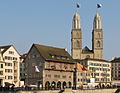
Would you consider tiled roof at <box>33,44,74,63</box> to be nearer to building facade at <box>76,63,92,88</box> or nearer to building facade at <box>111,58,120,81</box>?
building facade at <box>76,63,92,88</box>

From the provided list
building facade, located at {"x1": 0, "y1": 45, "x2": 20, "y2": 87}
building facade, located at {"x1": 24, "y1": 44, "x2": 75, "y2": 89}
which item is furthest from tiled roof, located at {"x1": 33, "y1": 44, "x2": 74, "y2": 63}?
building facade, located at {"x1": 0, "y1": 45, "x2": 20, "y2": 87}

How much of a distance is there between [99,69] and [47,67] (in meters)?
50.7

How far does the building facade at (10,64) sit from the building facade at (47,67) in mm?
3719

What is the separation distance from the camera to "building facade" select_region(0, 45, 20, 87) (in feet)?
354

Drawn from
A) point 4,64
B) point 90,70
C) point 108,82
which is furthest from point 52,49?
point 108,82

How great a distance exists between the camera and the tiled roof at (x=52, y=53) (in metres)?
109

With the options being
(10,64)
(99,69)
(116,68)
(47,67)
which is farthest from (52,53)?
(116,68)

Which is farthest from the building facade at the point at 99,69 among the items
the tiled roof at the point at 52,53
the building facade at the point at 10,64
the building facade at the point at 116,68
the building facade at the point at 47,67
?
the building facade at the point at 10,64

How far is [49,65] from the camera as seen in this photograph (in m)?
109

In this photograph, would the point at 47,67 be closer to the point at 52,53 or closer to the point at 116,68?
the point at 52,53

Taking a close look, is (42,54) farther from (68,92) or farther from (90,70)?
(90,70)

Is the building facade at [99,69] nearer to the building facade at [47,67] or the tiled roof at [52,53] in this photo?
the tiled roof at [52,53]

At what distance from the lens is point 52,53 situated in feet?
372

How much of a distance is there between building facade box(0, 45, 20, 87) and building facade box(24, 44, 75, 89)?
3719 millimetres
